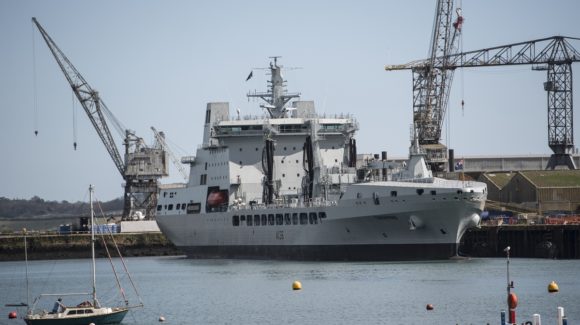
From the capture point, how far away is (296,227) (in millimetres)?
79625

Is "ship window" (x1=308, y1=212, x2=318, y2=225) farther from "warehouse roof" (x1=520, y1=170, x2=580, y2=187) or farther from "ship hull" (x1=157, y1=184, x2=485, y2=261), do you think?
"warehouse roof" (x1=520, y1=170, x2=580, y2=187)

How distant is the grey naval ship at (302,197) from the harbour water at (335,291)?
1572mm

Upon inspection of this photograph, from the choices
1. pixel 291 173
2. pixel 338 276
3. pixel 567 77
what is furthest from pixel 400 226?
pixel 567 77

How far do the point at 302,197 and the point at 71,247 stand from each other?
32.0 m

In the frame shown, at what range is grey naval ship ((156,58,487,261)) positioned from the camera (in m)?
72.3

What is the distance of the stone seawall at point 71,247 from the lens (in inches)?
4205

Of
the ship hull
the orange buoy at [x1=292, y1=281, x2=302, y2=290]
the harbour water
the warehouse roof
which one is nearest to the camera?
the harbour water

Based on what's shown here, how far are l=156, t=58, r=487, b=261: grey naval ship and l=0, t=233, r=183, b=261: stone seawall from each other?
37.9 ft

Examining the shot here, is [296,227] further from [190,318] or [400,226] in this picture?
[190,318]

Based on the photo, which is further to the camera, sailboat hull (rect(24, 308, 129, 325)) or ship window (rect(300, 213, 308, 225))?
ship window (rect(300, 213, 308, 225))

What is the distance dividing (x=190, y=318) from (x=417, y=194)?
22.9 m

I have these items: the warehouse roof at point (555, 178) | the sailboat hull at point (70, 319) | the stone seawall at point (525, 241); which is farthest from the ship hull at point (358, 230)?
the warehouse roof at point (555, 178)

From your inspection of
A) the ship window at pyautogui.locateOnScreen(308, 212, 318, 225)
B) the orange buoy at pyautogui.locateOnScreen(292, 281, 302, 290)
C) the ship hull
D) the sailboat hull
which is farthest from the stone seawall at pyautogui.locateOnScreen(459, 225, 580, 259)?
the sailboat hull

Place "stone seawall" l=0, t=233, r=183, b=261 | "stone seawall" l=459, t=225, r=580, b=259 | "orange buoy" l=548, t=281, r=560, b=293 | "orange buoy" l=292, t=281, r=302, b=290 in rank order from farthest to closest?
"stone seawall" l=0, t=233, r=183, b=261, "stone seawall" l=459, t=225, r=580, b=259, "orange buoy" l=292, t=281, r=302, b=290, "orange buoy" l=548, t=281, r=560, b=293
